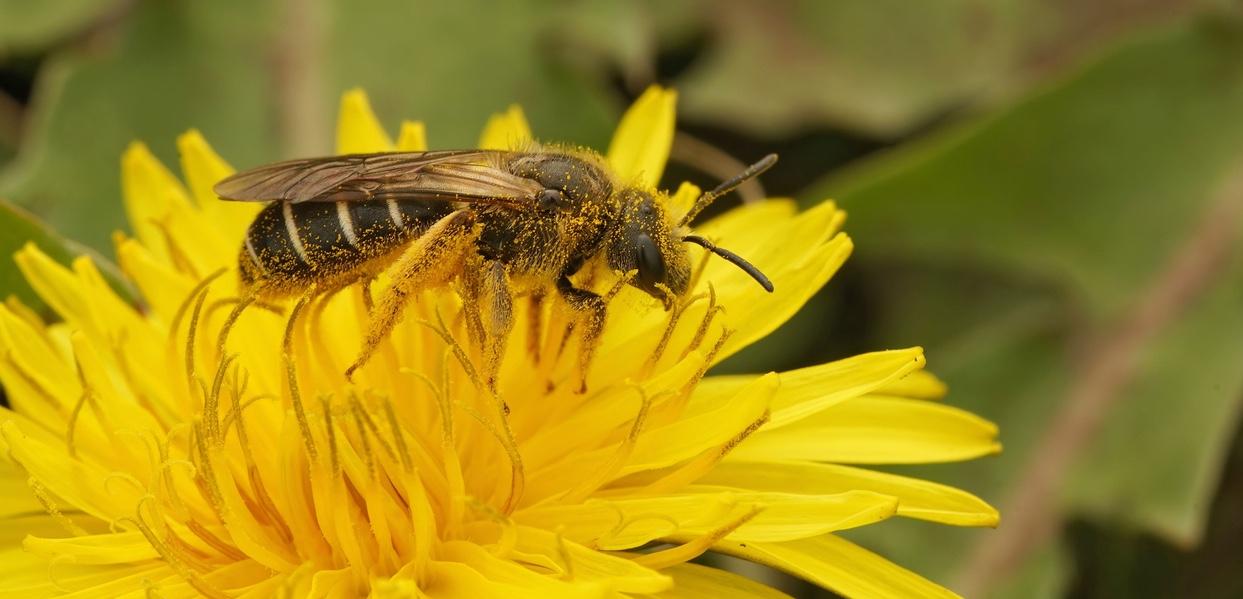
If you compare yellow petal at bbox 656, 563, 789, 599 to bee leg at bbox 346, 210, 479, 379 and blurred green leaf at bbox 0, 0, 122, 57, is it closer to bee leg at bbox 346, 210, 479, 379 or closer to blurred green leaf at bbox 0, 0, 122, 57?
bee leg at bbox 346, 210, 479, 379

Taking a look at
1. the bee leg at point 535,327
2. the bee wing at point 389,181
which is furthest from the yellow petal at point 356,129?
the bee leg at point 535,327

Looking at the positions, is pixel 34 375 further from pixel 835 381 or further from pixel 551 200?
pixel 835 381

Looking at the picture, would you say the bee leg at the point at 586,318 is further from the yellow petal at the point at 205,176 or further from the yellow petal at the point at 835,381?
the yellow petal at the point at 205,176

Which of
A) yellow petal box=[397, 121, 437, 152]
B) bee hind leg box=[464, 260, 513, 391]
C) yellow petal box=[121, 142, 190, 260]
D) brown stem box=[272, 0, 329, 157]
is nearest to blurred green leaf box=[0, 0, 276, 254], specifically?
brown stem box=[272, 0, 329, 157]

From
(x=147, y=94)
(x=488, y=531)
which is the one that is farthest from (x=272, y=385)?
(x=147, y=94)

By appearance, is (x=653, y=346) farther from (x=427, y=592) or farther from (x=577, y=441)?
(x=427, y=592)

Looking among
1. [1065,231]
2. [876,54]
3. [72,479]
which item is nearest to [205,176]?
[72,479]
